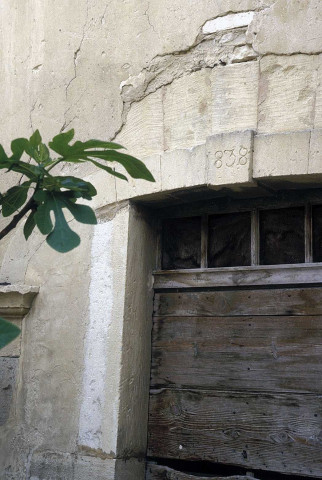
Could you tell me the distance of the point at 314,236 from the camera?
318cm

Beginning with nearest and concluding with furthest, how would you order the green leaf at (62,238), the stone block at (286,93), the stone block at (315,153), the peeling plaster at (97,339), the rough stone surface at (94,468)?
the green leaf at (62,238)
the stone block at (315,153)
the stone block at (286,93)
the rough stone surface at (94,468)
the peeling plaster at (97,339)

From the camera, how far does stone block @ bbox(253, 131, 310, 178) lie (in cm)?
303

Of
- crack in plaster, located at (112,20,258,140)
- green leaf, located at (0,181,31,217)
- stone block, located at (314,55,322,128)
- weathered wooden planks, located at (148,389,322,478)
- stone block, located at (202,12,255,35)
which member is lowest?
weathered wooden planks, located at (148,389,322,478)

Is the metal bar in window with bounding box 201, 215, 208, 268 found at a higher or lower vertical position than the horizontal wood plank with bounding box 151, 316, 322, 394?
→ higher

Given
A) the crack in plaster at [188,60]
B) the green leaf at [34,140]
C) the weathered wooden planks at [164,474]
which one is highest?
the crack in plaster at [188,60]

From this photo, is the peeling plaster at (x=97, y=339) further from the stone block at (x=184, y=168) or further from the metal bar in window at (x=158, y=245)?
the stone block at (x=184, y=168)

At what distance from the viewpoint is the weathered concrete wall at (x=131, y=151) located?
316 cm

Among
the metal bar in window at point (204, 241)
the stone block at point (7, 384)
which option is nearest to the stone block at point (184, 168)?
the metal bar in window at point (204, 241)

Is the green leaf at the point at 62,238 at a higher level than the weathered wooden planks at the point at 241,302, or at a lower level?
lower

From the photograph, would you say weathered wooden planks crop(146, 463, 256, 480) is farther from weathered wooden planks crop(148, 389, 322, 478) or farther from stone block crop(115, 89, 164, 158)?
stone block crop(115, 89, 164, 158)

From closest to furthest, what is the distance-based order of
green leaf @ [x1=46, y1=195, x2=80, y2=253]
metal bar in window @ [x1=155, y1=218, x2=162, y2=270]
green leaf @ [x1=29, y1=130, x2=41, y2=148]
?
green leaf @ [x1=46, y1=195, x2=80, y2=253] < green leaf @ [x1=29, y1=130, x2=41, y2=148] < metal bar in window @ [x1=155, y1=218, x2=162, y2=270]

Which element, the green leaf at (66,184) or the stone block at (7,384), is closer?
the green leaf at (66,184)

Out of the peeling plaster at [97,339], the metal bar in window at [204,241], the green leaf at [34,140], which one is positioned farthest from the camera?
the metal bar in window at [204,241]

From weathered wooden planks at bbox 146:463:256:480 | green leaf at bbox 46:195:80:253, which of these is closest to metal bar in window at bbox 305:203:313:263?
weathered wooden planks at bbox 146:463:256:480
